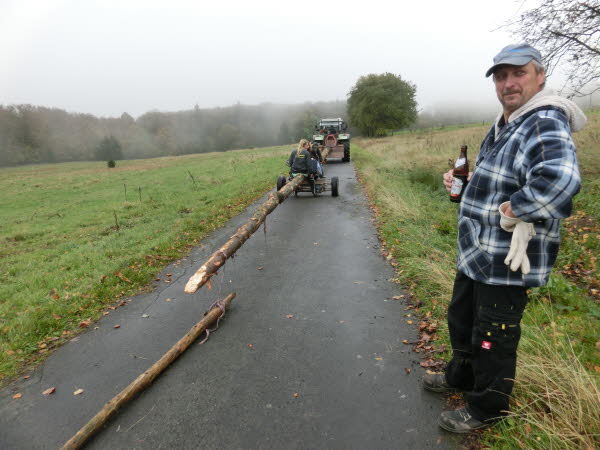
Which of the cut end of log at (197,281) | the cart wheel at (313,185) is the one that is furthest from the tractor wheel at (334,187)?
the cut end of log at (197,281)

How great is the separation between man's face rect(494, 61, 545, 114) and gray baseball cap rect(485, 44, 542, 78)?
0.04 m

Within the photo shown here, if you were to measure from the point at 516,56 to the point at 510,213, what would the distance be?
921 millimetres

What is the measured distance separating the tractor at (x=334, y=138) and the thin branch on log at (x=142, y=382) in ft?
59.1

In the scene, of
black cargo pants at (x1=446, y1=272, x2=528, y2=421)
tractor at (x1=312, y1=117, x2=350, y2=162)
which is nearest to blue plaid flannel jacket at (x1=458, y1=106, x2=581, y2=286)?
black cargo pants at (x1=446, y1=272, x2=528, y2=421)

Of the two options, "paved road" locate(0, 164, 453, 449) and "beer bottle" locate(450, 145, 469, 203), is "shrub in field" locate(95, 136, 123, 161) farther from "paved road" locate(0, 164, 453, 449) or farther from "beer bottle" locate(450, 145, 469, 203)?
"beer bottle" locate(450, 145, 469, 203)

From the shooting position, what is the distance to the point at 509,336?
7.16 feet

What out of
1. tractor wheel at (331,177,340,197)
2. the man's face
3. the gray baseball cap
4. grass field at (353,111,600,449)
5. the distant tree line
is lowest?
grass field at (353,111,600,449)

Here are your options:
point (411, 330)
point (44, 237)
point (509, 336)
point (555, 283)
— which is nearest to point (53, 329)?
point (411, 330)

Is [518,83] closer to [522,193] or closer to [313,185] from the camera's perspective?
[522,193]

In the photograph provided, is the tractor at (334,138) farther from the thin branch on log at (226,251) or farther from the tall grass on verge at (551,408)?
the tall grass on verge at (551,408)

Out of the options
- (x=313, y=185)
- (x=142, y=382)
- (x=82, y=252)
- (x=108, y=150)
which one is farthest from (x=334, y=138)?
(x=108, y=150)

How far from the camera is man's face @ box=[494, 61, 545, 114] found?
2012 millimetres

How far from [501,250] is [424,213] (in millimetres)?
6364

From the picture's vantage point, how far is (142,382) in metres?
3.12
